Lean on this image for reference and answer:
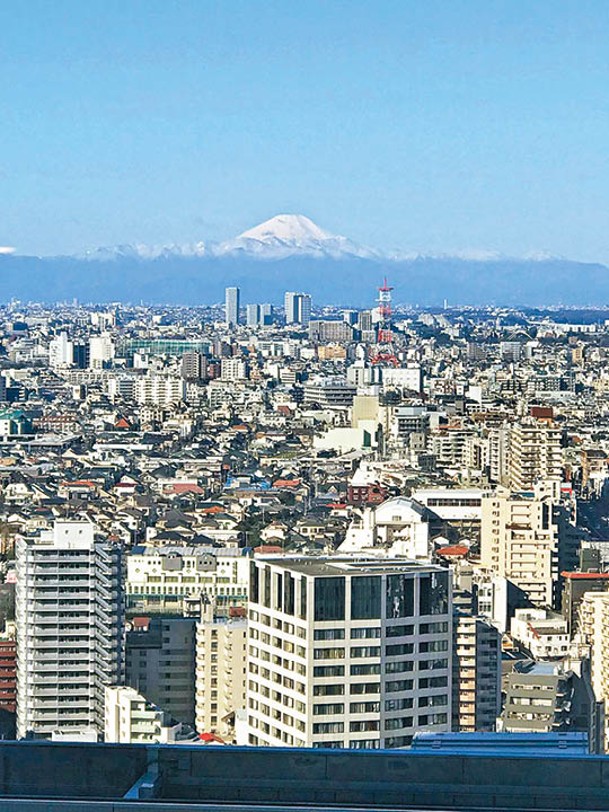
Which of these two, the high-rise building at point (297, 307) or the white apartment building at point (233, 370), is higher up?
the high-rise building at point (297, 307)

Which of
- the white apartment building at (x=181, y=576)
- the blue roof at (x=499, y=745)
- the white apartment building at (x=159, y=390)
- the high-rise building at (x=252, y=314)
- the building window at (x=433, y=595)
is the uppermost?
the blue roof at (x=499, y=745)

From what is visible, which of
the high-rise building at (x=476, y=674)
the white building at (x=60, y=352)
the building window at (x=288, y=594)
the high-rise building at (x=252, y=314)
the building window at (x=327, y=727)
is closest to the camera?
the building window at (x=327, y=727)

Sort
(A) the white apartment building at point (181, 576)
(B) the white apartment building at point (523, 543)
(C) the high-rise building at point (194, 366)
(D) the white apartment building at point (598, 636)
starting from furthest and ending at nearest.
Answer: (C) the high-rise building at point (194, 366) → (B) the white apartment building at point (523, 543) → (A) the white apartment building at point (181, 576) → (D) the white apartment building at point (598, 636)

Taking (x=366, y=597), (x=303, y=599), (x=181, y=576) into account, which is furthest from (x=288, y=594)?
(x=181, y=576)

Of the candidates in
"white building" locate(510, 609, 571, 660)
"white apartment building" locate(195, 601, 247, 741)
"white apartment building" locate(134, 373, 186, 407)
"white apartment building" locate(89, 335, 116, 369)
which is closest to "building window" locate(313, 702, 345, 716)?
"white apartment building" locate(195, 601, 247, 741)

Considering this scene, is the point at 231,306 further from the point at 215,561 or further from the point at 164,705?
the point at 164,705

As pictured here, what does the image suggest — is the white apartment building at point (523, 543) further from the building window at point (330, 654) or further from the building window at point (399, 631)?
the building window at point (330, 654)

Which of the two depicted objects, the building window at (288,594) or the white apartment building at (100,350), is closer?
the building window at (288,594)

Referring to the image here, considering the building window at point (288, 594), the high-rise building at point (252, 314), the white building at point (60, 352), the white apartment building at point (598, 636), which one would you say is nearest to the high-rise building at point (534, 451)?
the white apartment building at point (598, 636)
